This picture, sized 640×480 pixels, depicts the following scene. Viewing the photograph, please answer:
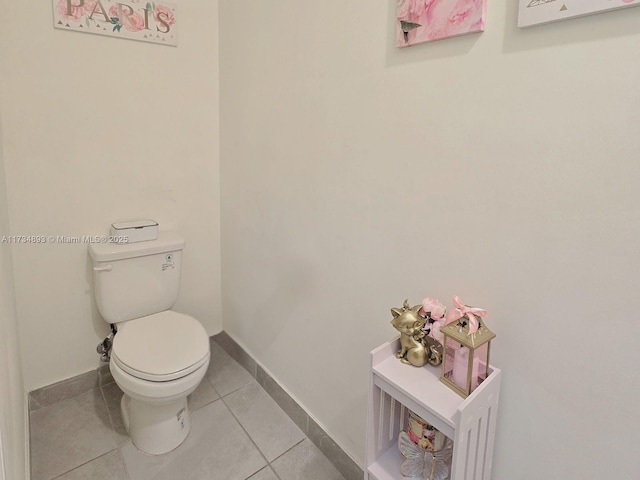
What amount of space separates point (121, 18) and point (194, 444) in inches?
72.9

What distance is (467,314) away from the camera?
912 millimetres

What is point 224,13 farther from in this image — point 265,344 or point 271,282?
point 265,344

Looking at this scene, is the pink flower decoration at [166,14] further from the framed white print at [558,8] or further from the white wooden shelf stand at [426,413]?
the white wooden shelf stand at [426,413]

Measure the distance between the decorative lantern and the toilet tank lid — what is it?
133 cm

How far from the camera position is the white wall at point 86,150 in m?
1.50

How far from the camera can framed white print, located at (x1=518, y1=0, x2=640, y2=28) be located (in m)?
0.70

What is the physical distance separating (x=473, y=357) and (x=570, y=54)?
68 cm

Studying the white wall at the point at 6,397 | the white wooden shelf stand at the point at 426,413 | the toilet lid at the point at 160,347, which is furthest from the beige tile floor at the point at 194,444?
the white wooden shelf stand at the point at 426,413

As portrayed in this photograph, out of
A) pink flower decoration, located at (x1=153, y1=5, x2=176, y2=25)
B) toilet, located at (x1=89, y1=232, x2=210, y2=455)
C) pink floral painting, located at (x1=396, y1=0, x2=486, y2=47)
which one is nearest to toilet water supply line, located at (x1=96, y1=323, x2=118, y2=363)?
toilet, located at (x1=89, y1=232, x2=210, y2=455)

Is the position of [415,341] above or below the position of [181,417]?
above

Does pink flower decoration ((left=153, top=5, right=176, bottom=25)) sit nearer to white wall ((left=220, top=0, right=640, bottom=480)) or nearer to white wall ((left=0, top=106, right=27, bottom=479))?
white wall ((left=220, top=0, right=640, bottom=480))

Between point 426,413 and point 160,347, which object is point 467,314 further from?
point 160,347

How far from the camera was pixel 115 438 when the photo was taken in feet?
5.29

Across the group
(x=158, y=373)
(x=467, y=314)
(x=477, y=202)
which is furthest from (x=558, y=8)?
(x=158, y=373)
